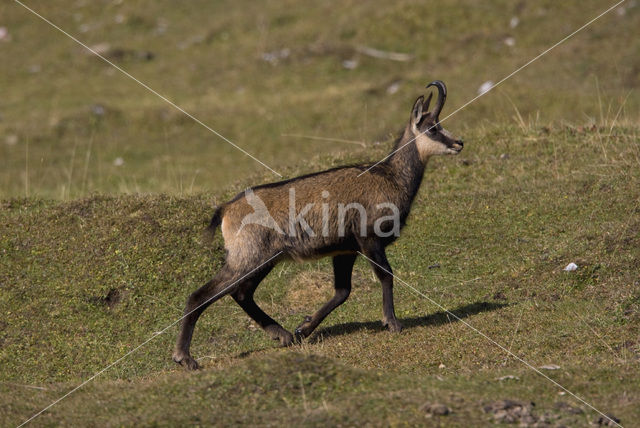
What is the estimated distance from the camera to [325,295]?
444 inches

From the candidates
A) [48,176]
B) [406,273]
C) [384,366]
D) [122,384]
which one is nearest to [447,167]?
[406,273]

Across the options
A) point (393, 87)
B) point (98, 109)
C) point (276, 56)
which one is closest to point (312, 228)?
point (393, 87)

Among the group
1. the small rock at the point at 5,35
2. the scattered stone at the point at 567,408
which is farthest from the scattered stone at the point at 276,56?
the scattered stone at the point at 567,408

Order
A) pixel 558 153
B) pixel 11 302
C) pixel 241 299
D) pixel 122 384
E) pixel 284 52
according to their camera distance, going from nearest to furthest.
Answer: pixel 122 384, pixel 241 299, pixel 11 302, pixel 558 153, pixel 284 52

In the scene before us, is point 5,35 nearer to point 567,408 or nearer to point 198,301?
point 198,301

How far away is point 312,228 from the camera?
370 inches

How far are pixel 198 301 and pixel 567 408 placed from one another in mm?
3787

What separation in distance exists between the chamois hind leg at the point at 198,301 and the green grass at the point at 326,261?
0.18 metres

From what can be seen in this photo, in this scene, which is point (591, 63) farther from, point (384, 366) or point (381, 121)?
point (384, 366)

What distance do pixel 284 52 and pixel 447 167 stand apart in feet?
40.0

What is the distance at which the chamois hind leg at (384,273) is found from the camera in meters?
9.61
